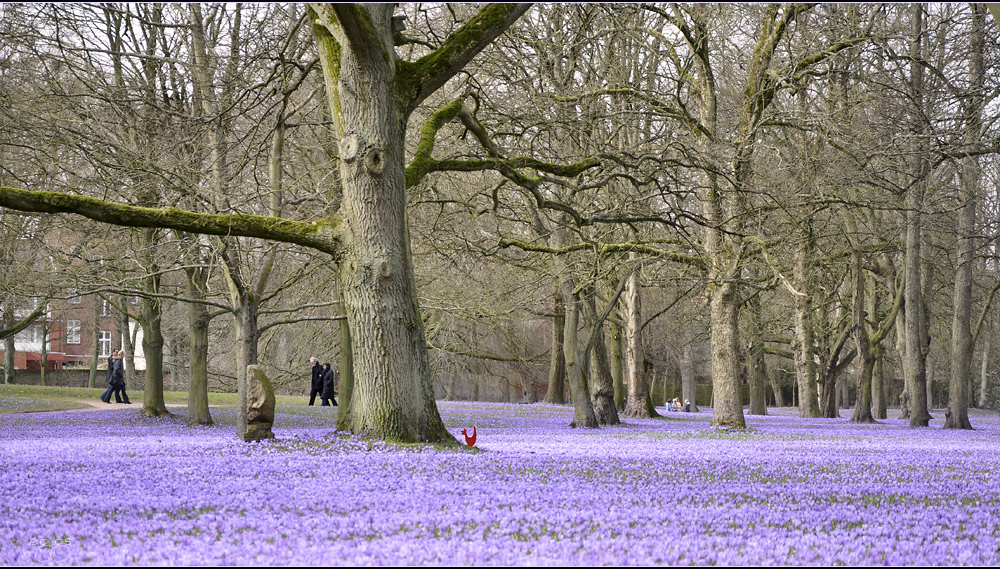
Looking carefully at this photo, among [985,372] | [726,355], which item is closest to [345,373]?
[726,355]

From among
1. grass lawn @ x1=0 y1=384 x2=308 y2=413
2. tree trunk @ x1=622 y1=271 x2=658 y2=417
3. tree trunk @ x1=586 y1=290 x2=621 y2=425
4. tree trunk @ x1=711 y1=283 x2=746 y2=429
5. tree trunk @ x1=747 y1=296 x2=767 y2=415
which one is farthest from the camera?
tree trunk @ x1=747 y1=296 x2=767 y2=415

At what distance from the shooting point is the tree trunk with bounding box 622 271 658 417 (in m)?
27.7

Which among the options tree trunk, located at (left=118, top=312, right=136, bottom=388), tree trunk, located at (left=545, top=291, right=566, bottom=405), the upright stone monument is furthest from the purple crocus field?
tree trunk, located at (left=118, top=312, right=136, bottom=388)

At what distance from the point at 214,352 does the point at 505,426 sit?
24476 mm

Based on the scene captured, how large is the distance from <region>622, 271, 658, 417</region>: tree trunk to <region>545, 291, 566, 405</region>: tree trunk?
2.35 metres

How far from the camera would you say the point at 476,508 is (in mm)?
5844

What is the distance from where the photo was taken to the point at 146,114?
1789 centimetres

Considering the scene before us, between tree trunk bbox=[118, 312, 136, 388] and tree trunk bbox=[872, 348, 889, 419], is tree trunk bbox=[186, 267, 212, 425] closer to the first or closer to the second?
tree trunk bbox=[118, 312, 136, 388]

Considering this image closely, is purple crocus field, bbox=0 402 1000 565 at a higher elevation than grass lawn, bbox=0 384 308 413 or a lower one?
higher

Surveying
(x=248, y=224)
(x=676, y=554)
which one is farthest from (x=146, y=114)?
(x=676, y=554)

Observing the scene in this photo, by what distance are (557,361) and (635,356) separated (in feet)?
30.9

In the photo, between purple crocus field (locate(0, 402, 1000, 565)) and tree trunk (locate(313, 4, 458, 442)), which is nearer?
purple crocus field (locate(0, 402, 1000, 565))

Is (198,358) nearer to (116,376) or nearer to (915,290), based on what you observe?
(116,376)

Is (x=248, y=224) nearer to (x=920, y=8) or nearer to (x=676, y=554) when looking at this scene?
(x=676, y=554)
